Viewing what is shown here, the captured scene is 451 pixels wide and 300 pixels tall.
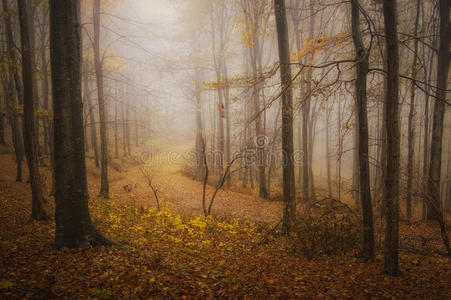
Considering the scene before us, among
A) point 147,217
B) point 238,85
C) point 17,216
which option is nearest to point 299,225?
point 238,85

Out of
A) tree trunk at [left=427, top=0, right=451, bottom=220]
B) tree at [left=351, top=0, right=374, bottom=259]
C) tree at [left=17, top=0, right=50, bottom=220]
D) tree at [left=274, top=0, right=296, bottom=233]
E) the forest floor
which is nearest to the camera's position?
the forest floor

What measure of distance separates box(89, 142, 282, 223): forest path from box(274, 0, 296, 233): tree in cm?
93

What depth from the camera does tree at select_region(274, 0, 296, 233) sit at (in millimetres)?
6387

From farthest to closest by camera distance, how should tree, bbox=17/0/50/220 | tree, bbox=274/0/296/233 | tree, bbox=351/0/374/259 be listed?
tree, bbox=274/0/296/233
tree, bbox=17/0/50/220
tree, bbox=351/0/374/259

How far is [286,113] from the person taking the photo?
643cm

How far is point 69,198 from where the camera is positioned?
4.34 meters

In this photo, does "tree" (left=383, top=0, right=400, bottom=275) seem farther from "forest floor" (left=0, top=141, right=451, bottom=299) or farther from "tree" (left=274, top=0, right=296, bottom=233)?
"tree" (left=274, top=0, right=296, bottom=233)

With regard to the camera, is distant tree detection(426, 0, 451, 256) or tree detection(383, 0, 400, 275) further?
distant tree detection(426, 0, 451, 256)

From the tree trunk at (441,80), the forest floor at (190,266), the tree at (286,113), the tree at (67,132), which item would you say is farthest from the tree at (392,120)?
the tree trunk at (441,80)

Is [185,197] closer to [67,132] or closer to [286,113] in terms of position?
[286,113]

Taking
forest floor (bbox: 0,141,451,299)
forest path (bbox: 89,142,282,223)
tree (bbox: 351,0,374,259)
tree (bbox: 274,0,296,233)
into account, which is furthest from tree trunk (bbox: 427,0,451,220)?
forest path (bbox: 89,142,282,223)

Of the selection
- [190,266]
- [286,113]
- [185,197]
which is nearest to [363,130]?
[286,113]

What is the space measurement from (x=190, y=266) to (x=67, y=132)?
3563 millimetres

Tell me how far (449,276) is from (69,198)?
794 centimetres
